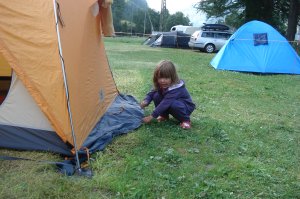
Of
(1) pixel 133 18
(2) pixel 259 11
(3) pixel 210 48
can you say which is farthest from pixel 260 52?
(1) pixel 133 18

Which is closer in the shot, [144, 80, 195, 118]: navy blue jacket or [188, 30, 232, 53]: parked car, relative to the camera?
[144, 80, 195, 118]: navy blue jacket

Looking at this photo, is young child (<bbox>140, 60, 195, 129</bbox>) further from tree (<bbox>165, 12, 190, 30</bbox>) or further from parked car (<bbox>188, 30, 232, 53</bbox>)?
tree (<bbox>165, 12, 190, 30</bbox>)

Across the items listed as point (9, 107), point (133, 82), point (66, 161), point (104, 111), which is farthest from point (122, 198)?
point (133, 82)

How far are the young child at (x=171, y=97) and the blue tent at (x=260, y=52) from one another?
644 cm

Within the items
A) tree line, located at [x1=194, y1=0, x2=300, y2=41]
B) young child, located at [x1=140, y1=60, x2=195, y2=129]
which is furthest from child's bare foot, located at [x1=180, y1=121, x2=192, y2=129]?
tree line, located at [x1=194, y1=0, x2=300, y2=41]

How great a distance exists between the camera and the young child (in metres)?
4.66

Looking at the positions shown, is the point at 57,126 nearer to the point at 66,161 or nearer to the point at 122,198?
the point at 66,161

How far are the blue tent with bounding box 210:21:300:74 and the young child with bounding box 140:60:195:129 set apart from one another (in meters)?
6.44

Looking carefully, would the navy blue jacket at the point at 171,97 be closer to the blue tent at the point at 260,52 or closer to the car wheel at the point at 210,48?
the blue tent at the point at 260,52

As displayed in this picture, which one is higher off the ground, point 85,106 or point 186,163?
point 85,106

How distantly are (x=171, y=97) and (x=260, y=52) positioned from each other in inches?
271

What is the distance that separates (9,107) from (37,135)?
400 millimetres

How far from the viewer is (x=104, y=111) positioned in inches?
195

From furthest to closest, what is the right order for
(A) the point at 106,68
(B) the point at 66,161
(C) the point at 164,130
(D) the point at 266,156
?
(A) the point at 106,68
(C) the point at 164,130
(D) the point at 266,156
(B) the point at 66,161
